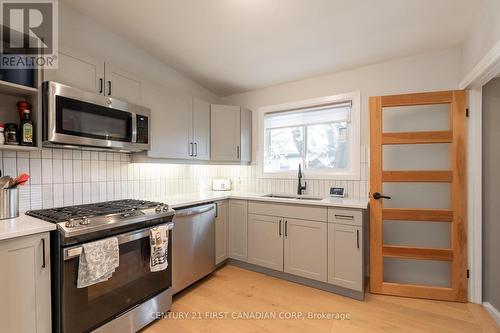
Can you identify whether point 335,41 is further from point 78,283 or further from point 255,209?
point 78,283

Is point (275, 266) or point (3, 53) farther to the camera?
point (275, 266)

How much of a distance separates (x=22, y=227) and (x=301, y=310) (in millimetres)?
2085

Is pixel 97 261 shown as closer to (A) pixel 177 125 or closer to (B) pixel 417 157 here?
(A) pixel 177 125

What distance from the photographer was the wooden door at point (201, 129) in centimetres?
276

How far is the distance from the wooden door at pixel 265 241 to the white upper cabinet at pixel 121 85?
5.83 ft

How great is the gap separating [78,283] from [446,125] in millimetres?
3336

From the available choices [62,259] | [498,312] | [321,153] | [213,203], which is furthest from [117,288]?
[498,312]

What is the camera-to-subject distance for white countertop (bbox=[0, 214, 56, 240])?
1.19 metres

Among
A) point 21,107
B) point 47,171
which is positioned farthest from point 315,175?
point 21,107

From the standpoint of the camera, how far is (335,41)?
2.17m

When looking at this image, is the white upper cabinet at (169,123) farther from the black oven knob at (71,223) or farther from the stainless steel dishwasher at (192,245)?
the black oven knob at (71,223)

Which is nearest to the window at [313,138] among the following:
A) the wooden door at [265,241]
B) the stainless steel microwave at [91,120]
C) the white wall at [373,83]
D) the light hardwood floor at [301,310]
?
the white wall at [373,83]

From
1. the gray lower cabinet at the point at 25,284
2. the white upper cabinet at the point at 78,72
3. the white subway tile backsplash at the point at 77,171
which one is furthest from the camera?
the white subway tile backsplash at the point at 77,171

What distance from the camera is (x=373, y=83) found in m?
2.59
